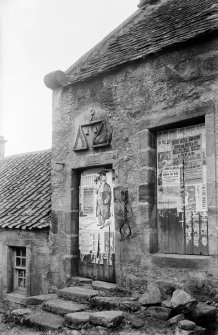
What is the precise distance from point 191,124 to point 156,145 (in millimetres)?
821

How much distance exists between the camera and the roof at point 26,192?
32.8 ft

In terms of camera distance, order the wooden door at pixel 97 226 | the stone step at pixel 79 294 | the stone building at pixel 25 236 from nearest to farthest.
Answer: the stone step at pixel 79 294 → the wooden door at pixel 97 226 → the stone building at pixel 25 236

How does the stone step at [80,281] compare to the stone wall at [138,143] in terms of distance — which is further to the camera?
the stone step at [80,281]

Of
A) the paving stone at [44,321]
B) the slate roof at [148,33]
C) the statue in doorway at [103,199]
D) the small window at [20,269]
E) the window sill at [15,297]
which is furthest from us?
the small window at [20,269]

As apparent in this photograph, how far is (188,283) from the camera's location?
6.21m

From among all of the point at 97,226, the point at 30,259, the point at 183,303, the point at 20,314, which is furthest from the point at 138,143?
the point at 30,259

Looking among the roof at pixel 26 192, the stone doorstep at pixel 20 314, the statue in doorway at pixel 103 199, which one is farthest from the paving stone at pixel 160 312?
the roof at pixel 26 192

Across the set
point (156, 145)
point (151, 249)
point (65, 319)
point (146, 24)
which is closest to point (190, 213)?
point (151, 249)

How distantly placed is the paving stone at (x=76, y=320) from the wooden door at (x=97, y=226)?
1872 millimetres

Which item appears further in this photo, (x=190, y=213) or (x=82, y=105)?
(x=82, y=105)

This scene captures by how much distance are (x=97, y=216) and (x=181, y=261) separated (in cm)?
237

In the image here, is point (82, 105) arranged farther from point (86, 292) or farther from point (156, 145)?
point (86, 292)

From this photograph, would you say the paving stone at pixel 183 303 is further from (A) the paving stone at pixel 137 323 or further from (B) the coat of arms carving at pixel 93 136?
(B) the coat of arms carving at pixel 93 136

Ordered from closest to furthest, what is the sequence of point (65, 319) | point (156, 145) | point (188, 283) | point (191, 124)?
point (65, 319) → point (188, 283) → point (191, 124) → point (156, 145)
